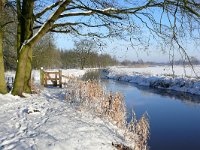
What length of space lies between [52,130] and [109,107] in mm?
3588

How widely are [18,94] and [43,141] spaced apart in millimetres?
6908

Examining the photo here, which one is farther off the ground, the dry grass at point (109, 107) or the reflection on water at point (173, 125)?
the dry grass at point (109, 107)

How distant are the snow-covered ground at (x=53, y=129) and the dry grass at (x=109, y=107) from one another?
0.39m

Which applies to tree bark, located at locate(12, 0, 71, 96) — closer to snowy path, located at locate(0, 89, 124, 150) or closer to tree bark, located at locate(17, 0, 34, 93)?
tree bark, located at locate(17, 0, 34, 93)

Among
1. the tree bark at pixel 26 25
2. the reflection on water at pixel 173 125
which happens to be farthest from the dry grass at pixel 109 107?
the tree bark at pixel 26 25

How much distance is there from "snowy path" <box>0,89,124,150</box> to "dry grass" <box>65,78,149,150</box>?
53cm

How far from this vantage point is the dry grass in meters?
8.23

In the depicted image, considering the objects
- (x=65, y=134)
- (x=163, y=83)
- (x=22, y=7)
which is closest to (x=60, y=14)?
Answer: (x=22, y=7)

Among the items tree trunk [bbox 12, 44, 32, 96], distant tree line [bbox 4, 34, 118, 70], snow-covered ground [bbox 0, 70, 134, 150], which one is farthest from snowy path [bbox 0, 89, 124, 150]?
distant tree line [bbox 4, 34, 118, 70]

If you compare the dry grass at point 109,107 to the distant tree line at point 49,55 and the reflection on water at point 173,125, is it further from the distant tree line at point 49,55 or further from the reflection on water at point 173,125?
the distant tree line at point 49,55

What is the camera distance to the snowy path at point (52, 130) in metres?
5.88

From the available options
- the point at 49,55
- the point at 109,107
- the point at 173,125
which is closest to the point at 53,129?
the point at 109,107

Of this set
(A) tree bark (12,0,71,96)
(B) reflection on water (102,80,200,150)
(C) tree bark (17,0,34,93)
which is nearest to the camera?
(B) reflection on water (102,80,200,150)

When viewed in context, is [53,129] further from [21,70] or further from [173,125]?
[173,125]
